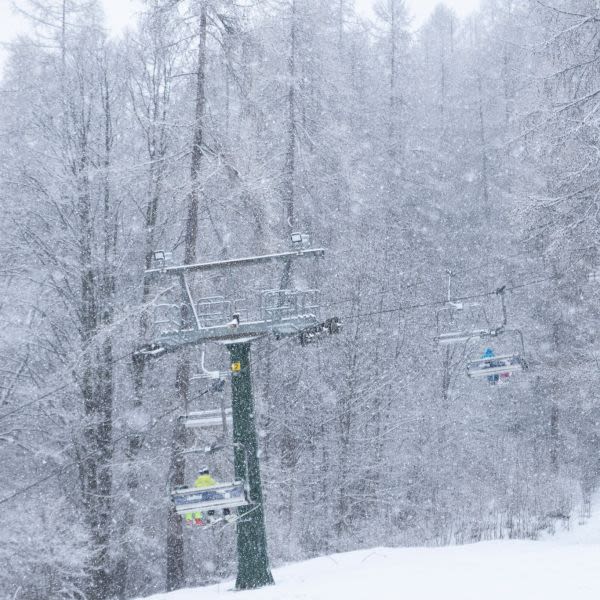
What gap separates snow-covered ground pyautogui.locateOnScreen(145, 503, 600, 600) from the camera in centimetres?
720

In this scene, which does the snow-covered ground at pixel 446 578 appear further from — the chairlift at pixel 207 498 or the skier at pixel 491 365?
the skier at pixel 491 365

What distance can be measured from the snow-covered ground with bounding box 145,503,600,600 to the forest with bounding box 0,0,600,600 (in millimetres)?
3134

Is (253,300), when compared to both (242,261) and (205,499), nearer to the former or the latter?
(242,261)

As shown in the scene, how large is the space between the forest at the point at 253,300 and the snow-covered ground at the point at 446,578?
3134 millimetres

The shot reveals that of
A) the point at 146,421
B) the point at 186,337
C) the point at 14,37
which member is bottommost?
the point at 146,421

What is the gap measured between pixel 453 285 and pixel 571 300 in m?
6.78

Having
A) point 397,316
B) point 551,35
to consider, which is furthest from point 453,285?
point 551,35

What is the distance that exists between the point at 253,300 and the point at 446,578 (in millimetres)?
14087

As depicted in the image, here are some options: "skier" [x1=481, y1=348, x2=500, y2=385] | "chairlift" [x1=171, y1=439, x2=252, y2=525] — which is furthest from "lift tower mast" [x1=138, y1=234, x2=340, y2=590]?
"skier" [x1=481, y1=348, x2=500, y2=385]

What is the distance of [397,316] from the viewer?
83.2ft

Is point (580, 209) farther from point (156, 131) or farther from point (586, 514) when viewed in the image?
point (156, 131)

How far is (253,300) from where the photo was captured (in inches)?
845

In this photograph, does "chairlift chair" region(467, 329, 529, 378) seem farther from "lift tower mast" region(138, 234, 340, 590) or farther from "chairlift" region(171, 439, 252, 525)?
"chairlift" region(171, 439, 252, 525)

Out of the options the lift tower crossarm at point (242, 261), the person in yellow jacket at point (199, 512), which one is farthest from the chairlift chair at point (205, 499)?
the lift tower crossarm at point (242, 261)
